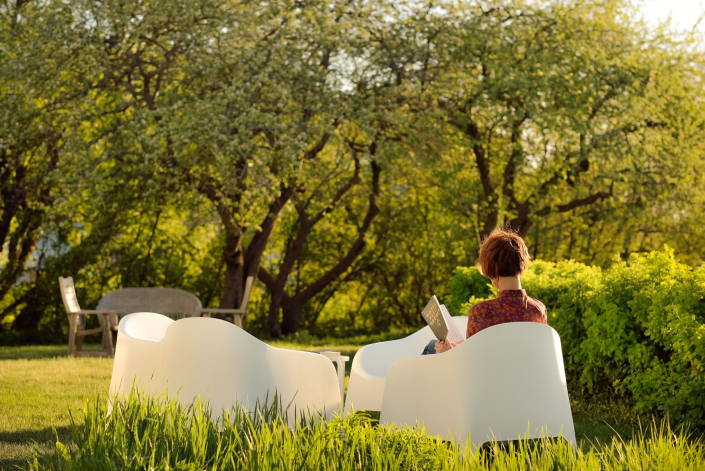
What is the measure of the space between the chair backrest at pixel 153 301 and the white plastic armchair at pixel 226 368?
6.54 metres

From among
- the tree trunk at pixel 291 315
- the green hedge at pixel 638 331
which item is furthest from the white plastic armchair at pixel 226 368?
the tree trunk at pixel 291 315

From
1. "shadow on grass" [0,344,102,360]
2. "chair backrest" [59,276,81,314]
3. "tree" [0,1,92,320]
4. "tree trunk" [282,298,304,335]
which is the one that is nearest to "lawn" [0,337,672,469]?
"shadow on grass" [0,344,102,360]

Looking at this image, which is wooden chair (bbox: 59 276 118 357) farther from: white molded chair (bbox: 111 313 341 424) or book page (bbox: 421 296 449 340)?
book page (bbox: 421 296 449 340)

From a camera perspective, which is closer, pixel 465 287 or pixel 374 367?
pixel 374 367

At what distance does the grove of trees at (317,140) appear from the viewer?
10.6 m

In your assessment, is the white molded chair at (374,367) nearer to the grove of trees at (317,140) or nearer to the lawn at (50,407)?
the lawn at (50,407)

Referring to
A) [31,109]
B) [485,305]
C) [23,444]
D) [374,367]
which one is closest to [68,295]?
[31,109]

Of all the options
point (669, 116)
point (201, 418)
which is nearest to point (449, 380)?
point (201, 418)

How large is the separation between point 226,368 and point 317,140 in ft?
28.3

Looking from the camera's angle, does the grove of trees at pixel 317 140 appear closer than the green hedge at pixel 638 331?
No

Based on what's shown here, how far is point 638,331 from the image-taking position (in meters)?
5.38

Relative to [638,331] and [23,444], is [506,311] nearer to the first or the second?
[638,331]

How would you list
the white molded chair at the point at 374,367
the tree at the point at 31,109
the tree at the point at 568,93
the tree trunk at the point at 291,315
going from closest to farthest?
the white molded chair at the point at 374,367, the tree at the point at 31,109, the tree at the point at 568,93, the tree trunk at the point at 291,315

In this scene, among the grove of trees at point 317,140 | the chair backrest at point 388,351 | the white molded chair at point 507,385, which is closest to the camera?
the white molded chair at point 507,385
